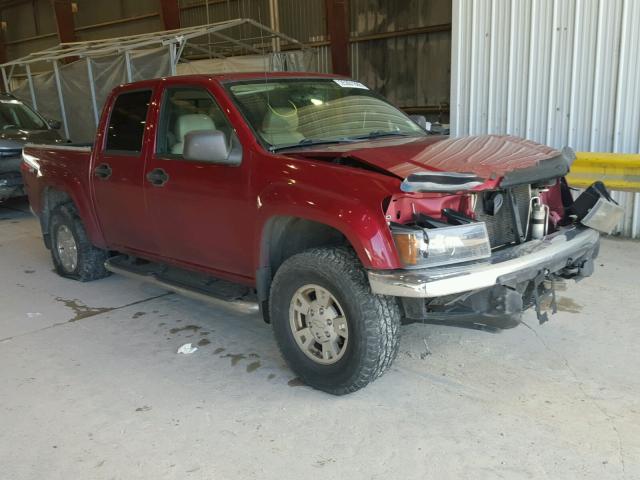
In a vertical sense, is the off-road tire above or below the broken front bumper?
below

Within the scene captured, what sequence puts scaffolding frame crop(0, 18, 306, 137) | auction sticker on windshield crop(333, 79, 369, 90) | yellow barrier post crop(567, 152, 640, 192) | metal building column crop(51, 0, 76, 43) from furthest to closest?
metal building column crop(51, 0, 76, 43) < scaffolding frame crop(0, 18, 306, 137) < yellow barrier post crop(567, 152, 640, 192) < auction sticker on windshield crop(333, 79, 369, 90)

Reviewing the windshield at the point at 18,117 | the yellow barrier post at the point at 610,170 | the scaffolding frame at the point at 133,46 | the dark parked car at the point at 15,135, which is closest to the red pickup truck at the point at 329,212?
the yellow barrier post at the point at 610,170

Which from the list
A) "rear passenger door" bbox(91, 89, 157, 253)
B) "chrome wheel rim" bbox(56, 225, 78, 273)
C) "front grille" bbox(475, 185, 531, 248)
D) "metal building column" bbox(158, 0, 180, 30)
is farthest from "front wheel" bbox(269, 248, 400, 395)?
"metal building column" bbox(158, 0, 180, 30)

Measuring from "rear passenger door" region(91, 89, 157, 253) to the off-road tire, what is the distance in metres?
0.58

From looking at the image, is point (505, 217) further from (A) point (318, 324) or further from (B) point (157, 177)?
(B) point (157, 177)

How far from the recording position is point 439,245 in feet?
9.95

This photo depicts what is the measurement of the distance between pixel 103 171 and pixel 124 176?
1.19ft

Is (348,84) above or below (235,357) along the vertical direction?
above

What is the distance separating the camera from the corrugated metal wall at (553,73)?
654 cm

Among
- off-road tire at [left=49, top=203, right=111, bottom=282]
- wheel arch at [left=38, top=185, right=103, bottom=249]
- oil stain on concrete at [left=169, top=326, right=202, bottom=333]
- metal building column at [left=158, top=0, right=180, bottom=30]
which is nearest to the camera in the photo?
oil stain on concrete at [left=169, top=326, right=202, bottom=333]

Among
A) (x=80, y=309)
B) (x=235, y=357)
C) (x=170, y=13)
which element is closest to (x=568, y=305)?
(x=235, y=357)

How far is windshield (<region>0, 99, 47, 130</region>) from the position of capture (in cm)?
1062

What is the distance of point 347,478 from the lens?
276 centimetres

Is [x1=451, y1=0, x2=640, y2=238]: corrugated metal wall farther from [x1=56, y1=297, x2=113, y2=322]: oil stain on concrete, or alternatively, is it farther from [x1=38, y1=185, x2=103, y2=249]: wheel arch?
[x1=56, y1=297, x2=113, y2=322]: oil stain on concrete
